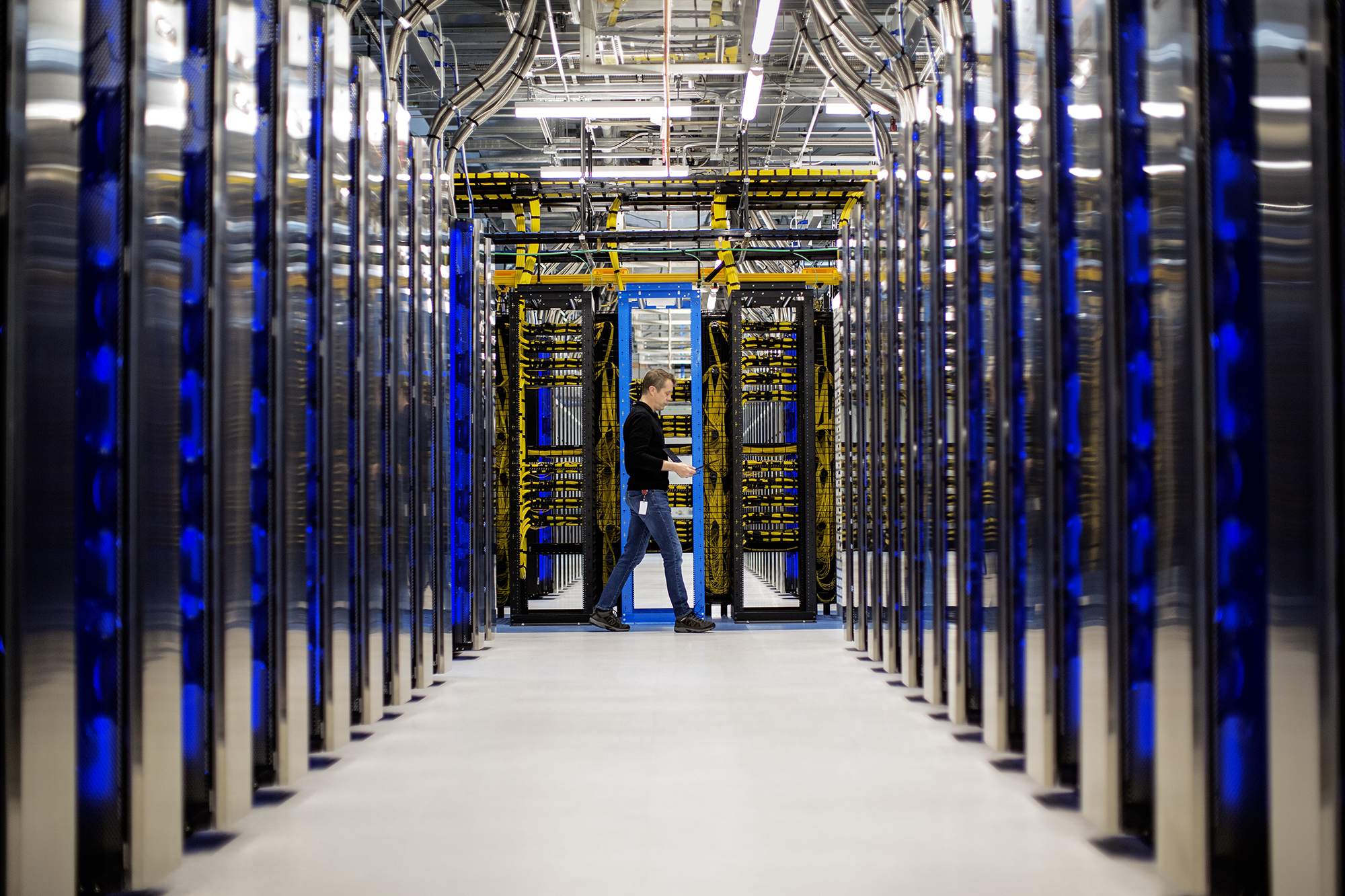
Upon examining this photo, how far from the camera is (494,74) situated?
6125mm

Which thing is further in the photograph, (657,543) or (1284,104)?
(657,543)

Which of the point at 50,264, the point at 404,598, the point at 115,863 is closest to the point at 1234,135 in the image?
the point at 50,264

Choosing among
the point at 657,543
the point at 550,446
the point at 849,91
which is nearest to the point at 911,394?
the point at 849,91

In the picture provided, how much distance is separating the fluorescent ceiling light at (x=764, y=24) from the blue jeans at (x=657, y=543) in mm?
2912

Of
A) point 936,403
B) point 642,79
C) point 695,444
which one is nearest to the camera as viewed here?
point 936,403

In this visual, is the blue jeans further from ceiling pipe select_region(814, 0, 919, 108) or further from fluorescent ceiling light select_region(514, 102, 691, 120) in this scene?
ceiling pipe select_region(814, 0, 919, 108)

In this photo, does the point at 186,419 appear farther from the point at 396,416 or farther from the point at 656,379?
the point at 656,379

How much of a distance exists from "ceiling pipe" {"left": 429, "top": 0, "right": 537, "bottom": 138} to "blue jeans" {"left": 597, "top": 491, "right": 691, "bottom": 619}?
274cm

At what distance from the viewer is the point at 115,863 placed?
90.4 inches

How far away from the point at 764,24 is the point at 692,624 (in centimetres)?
389

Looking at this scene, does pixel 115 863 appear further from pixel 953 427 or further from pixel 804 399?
pixel 804 399

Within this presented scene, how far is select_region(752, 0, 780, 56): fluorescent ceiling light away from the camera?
5.14 metres

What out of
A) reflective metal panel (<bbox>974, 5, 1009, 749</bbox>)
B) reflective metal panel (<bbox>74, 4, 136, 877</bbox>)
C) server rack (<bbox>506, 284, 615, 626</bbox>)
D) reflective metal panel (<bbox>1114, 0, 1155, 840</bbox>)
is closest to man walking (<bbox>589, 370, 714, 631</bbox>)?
server rack (<bbox>506, 284, 615, 626</bbox>)

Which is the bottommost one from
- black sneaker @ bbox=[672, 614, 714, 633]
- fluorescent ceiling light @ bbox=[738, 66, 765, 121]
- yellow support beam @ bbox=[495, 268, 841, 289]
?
black sneaker @ bbox=[672, 614, 714, 633]
